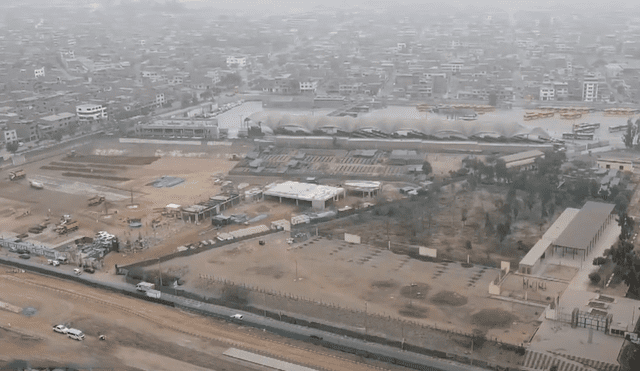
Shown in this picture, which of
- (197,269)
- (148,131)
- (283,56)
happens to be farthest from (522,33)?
(197,269)

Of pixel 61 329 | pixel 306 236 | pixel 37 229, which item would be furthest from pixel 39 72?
pixel 61 329

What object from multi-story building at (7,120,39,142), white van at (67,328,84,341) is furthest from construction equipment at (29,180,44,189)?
white van at (67,328,84,341)

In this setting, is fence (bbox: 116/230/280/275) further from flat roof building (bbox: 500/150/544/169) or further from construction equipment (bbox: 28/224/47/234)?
flat roof building (bbox: 500/150/544/169)

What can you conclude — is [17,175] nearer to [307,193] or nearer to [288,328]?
[307,193]

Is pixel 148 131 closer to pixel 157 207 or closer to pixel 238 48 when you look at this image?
pixel 157 207

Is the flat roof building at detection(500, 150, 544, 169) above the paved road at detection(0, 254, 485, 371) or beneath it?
above

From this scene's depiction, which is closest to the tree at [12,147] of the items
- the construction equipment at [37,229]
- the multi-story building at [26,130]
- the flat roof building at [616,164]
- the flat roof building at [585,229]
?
the multi-story building at [26,130]
